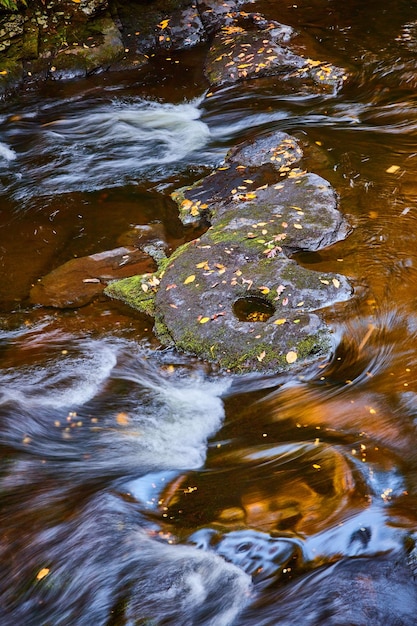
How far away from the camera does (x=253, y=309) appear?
5.74m

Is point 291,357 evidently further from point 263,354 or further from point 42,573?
point 42,573

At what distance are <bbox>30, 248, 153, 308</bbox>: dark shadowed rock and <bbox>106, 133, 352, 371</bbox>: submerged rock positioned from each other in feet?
0.87

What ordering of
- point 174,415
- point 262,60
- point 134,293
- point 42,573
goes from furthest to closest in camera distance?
point 262,60, point 134,293, point 174,415, point 42,573

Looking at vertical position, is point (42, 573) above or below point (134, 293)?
below

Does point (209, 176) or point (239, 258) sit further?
point (209, 176)

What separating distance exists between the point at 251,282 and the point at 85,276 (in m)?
1.95

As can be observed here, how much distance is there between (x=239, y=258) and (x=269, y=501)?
9.07ft

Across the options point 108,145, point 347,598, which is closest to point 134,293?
point 347,598

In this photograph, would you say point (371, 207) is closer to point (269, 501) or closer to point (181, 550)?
point (269, 501)

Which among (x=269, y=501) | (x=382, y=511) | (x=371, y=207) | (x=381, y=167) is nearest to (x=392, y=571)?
(x=382, y=511)

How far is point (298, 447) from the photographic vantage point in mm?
4434

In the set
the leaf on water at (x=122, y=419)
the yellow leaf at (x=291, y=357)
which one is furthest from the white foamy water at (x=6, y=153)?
the yellow leaf at (x=291, y=357)

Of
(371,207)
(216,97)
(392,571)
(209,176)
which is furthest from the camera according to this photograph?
(216,97)

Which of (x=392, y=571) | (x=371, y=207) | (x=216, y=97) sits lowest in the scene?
(x=392, y=571)
